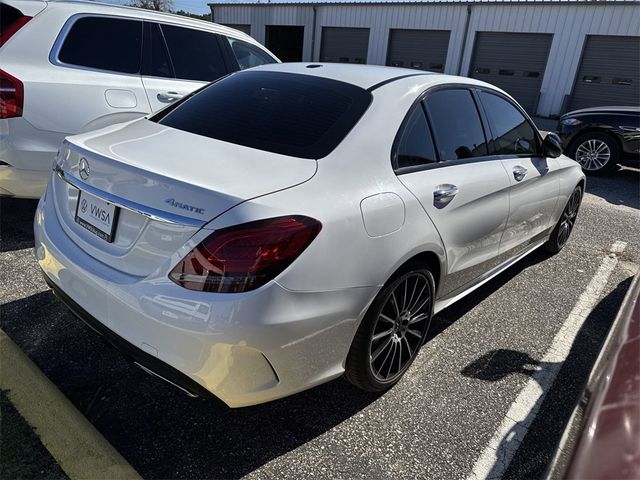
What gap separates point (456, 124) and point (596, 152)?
23.3 ft

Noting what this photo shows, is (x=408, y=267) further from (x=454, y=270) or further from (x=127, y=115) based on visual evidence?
(x=127, y=115)

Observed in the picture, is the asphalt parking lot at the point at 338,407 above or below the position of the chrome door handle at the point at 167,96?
below

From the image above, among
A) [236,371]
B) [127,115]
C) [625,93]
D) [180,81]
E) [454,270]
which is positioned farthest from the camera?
[625,93]

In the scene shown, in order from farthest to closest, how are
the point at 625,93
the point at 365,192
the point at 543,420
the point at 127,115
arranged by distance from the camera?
the point at 625,93 → the point at 127,115 → the point at 543,420 → the point at 365,192

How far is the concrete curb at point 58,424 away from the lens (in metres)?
1.94

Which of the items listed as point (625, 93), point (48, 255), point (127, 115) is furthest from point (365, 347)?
point (625, 93)

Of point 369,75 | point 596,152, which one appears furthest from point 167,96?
point 596,152

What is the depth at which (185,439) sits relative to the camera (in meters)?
2.15

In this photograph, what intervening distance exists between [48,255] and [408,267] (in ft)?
5.67

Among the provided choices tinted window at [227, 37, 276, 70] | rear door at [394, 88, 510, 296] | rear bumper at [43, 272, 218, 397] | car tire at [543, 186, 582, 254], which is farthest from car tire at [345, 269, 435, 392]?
tinted window at [227, 37, 276, 70]

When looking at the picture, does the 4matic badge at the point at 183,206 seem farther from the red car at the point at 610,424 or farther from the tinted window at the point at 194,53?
the tinted window at the point at 194,53

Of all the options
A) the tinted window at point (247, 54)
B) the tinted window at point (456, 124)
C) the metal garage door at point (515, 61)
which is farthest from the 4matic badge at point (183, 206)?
the metal garage door at point (515, 61)

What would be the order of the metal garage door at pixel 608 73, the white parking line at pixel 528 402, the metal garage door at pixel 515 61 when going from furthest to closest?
the metal garage door at pixel 515 61 → the metal garage door at pixel 608 73 → the white parking line at pixel 528 402

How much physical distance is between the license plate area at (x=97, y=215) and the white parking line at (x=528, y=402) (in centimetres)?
188
